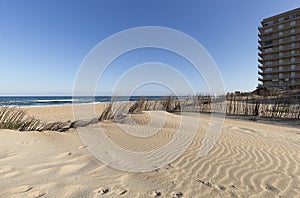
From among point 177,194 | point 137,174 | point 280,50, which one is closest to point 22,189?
point 137,174

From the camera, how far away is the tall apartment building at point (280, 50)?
49844mm

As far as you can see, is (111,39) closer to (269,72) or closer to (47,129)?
(47,129)

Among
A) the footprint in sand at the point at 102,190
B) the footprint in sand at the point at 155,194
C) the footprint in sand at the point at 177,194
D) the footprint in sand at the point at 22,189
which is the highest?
the footprint in sand at the point at 22,189

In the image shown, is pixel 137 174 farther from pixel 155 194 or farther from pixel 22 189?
pixel 22 189

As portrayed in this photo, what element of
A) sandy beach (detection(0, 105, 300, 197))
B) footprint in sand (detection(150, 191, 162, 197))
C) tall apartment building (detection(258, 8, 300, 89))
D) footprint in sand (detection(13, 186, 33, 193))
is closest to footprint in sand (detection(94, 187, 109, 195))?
sandy beach (detection(0, 105, 300, 197))

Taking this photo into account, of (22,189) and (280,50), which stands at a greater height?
(280,50)

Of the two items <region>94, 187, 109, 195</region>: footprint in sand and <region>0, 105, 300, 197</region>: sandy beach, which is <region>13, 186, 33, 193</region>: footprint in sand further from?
<region>94, 187, 109, 195</region>: footprint in sand

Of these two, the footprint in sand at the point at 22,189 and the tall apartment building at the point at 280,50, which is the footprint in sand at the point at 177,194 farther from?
the tall apartment building at the point at 280,50

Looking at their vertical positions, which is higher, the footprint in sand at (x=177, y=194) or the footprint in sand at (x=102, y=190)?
the footprint in sand at (x=102, y=190)

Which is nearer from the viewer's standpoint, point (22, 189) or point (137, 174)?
point (22, 189)

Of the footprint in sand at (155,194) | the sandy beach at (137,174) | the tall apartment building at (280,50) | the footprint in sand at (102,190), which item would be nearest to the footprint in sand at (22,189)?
the sandy beach at (137,174)

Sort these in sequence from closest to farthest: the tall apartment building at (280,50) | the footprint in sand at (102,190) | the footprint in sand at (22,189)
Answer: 1. the footprint in sand at (22,189)
2. the footprint in sand at (102,190)
3. the tall apartment building at (280,50)

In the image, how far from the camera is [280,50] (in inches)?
2073

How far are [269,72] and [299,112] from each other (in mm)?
50982
